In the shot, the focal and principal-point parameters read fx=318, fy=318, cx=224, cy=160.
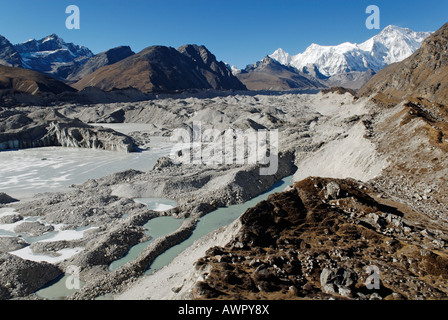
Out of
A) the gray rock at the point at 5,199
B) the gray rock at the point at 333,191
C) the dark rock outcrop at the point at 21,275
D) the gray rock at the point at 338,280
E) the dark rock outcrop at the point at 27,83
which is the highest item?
the dark rock outcrop at the point at 27,83

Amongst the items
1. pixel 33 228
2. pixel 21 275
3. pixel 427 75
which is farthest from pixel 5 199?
pixel 427 75

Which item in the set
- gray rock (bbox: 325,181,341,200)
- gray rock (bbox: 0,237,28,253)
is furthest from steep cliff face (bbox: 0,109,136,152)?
gray rock (bbox: 325,181,341,200)

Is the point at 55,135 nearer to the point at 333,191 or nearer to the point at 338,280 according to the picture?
the point at 333,191

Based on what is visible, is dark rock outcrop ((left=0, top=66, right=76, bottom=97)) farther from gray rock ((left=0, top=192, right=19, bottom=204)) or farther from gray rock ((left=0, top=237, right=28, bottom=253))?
gray rock ((left=0, top=237, right=28, bottom=253))

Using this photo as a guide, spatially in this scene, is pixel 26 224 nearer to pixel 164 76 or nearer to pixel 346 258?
pixel 346 258

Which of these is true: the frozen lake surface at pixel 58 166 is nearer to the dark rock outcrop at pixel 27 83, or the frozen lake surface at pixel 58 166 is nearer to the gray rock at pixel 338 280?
the gray rock at pixel 338 280

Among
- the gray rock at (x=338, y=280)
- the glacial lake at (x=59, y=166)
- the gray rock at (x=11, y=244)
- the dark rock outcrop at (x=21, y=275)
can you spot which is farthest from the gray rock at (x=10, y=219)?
the gray rock at (x=338, y=280)
